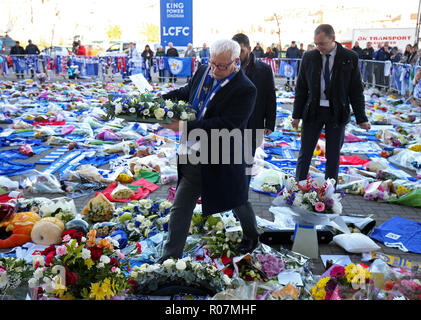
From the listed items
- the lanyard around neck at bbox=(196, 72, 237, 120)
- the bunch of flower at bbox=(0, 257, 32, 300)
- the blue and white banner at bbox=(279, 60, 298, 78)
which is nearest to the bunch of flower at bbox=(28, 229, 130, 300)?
the bunch of flower at bbox=(0, 257, 32, 300)

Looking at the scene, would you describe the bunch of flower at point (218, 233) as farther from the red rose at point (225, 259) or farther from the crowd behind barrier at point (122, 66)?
the crowd behind barrier at point (122, 66)

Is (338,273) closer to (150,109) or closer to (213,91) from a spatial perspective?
(213,91)

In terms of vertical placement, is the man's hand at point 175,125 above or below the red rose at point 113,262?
above

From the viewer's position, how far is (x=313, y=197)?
3.76 meters

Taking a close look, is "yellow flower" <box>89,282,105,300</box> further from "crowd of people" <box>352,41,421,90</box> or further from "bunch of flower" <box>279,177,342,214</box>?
"crowd of people" <box>352,41,421,90</box>

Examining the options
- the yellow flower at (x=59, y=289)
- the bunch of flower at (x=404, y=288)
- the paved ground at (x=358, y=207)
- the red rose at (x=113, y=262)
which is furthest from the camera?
the paved ground at (x=358, y=207)

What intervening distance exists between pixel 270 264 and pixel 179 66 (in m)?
16.4

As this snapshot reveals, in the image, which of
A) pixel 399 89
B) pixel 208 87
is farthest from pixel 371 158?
pixel 399 89

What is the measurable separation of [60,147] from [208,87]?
20.0ft

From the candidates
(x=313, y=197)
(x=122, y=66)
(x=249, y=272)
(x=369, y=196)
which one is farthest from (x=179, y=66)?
(x=249, y=272)

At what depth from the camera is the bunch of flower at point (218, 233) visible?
3.88 m

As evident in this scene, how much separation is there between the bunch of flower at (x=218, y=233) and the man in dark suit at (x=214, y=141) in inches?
28.7

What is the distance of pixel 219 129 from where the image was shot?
288cm

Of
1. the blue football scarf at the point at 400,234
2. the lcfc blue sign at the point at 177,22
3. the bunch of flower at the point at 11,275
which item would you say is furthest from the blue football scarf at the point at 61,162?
the lcfc blue sign at the point at 177,22
